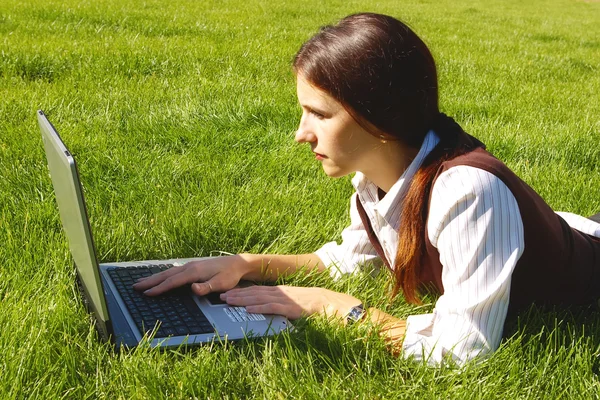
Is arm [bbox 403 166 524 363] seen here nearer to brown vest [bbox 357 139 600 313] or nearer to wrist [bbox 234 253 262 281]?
brown vest [bbox 357 139 600 313]

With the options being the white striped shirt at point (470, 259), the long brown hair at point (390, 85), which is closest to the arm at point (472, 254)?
the white striped shirt at point (470, 259)

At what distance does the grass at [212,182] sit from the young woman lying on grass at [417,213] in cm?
13

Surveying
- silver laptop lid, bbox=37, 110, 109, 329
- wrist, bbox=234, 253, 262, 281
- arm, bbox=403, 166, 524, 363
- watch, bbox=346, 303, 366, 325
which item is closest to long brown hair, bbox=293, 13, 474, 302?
arm, bbox=403, 166, 524, 363

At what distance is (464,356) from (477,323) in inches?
4.2

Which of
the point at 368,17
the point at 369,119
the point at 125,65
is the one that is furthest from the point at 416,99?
the point at 125,65

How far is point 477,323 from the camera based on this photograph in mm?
2072

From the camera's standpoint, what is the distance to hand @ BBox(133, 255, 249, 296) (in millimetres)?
Answer: 2412

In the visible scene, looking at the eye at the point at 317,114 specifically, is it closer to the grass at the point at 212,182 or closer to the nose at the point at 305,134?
the nose at the point at 305,134

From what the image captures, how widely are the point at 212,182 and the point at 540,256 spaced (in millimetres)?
1755

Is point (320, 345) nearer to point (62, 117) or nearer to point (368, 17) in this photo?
point (368, 17)

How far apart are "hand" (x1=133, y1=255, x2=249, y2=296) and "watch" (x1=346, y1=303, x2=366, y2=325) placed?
44 cm

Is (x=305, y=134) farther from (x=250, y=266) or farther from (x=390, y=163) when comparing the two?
(x=250, y=266)

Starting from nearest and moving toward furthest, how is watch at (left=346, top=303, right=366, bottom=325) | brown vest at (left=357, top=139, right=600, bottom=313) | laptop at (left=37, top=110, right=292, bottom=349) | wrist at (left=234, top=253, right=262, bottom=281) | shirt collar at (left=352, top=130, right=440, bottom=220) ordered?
1. laptop at (left=37, top=110, right=292, bottom=349)
2. brown vest at (left=357, top=139, right=600, bottom=313)
3. shirt collar at (left=352, top=130, right=440, bottom=220)
4. watch at (left=346, top=303, right=366, bottom=325)
5. wrist at (left=234, top=253, right=262, bottom=281)

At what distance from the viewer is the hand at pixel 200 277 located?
241 cm
